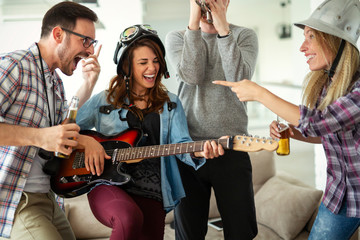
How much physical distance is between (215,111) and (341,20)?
2.59 feet

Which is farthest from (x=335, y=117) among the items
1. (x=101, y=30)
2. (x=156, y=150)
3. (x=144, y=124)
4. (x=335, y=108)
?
(x=101, y=30)

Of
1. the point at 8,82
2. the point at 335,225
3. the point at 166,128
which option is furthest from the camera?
the point at 166,128

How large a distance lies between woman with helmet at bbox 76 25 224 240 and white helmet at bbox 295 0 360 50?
717 mm

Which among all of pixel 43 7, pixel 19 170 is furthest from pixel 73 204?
pixel 43 7

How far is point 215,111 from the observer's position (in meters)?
2.22

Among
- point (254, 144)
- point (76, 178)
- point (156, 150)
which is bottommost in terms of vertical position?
point (76, 178)

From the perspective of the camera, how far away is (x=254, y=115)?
5789 millimetres

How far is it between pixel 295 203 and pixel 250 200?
4.04ft

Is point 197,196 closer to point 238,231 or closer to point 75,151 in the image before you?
point 238,231

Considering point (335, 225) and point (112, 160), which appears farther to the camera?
point (112, 160)

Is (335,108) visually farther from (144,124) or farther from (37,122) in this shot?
(37,122)

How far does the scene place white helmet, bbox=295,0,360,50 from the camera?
69.4 inches

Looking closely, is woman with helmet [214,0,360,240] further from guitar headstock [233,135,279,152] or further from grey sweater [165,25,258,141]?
grey sweater [165,25,258,141]

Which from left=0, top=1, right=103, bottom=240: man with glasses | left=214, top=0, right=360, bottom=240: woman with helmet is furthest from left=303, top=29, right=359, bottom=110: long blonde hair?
left=0, top=1, right=103, bottom=240: man with glasses
